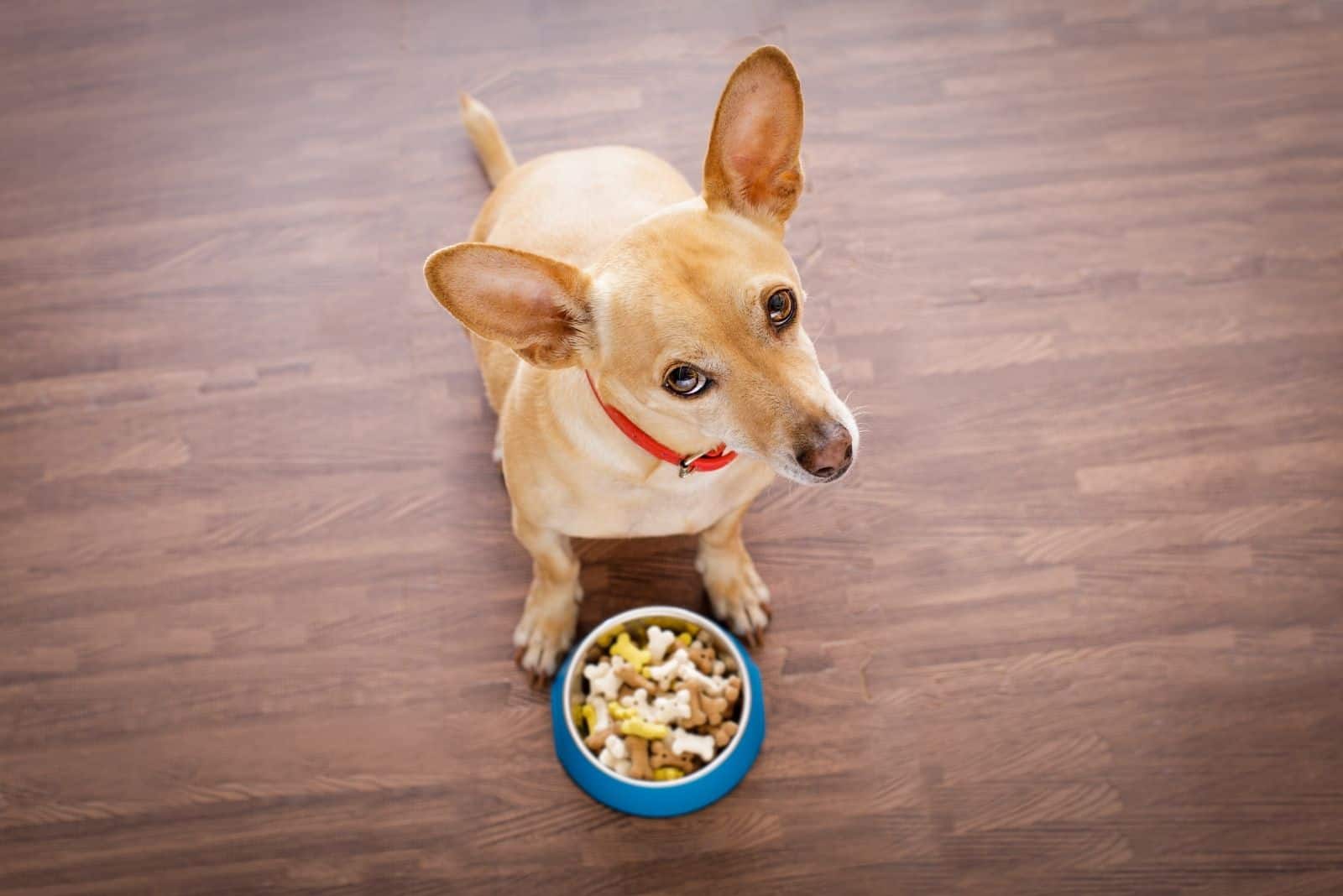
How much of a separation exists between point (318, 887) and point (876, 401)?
1923mm

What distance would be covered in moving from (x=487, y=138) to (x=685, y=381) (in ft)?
5.26

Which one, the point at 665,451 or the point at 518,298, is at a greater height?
the point at 518,298

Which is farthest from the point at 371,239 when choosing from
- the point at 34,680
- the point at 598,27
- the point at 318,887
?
the point at 318,887

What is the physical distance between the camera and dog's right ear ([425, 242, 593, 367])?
1.47 m

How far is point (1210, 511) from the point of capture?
2.68m

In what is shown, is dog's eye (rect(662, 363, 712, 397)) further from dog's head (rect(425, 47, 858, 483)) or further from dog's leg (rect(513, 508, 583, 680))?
dog's leg (rect(513, 508, 583, 680))

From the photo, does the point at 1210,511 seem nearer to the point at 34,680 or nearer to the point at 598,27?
the point at 598,27

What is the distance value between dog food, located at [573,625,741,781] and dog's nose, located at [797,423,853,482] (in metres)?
0.83

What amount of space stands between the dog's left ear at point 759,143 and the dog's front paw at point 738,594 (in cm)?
104

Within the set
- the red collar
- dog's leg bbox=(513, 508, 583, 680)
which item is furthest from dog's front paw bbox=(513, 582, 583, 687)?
the red collar

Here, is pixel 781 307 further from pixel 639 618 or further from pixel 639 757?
pixel 639 757

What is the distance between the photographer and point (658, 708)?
2248mm

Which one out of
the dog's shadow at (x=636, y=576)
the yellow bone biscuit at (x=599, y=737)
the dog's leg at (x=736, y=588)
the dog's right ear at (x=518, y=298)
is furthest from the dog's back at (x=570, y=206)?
the yellow bone biscuit at (x=599, y=737)

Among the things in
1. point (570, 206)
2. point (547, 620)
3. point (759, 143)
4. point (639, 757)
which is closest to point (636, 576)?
point (547, 620)
